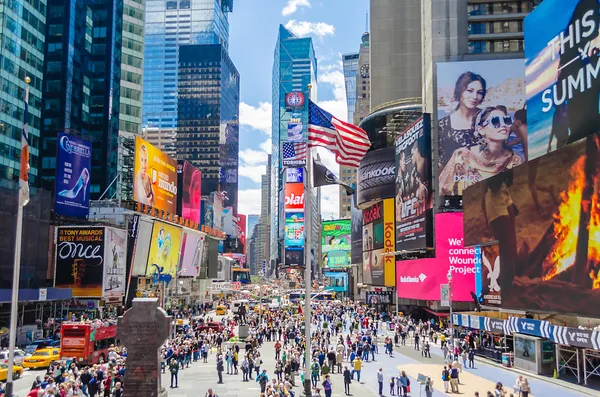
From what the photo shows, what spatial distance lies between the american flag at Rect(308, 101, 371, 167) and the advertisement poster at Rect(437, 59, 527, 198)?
43599 millimetres

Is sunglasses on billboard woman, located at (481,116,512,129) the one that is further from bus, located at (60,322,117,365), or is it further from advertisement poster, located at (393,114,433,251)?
bus, located at (60,322,117,365)

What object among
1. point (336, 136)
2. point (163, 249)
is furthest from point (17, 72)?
point (336, 136)

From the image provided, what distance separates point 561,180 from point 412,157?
128ft

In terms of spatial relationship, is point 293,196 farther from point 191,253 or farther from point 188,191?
point 191,253

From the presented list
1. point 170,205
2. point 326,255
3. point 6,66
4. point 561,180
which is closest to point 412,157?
point 170,205

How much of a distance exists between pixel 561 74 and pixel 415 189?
33180 mm

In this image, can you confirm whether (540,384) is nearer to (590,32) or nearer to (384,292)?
(590,32)

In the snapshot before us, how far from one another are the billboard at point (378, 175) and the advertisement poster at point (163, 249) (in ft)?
91.0

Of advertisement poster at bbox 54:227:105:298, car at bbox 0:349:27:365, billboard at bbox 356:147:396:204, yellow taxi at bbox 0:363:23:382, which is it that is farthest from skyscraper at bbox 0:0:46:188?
billboard at bbox 356:147:396:204

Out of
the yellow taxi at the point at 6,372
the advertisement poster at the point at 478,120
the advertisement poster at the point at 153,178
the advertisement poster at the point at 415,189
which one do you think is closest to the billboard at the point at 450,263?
the advertisement poster at the point at 415,189

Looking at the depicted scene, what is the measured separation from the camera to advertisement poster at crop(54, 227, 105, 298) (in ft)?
183

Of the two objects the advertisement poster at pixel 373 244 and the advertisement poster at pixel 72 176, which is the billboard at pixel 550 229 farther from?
the advertisement poster at pixel 373 244

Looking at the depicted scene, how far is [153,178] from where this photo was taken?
72375mm

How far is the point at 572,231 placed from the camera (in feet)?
96.3
